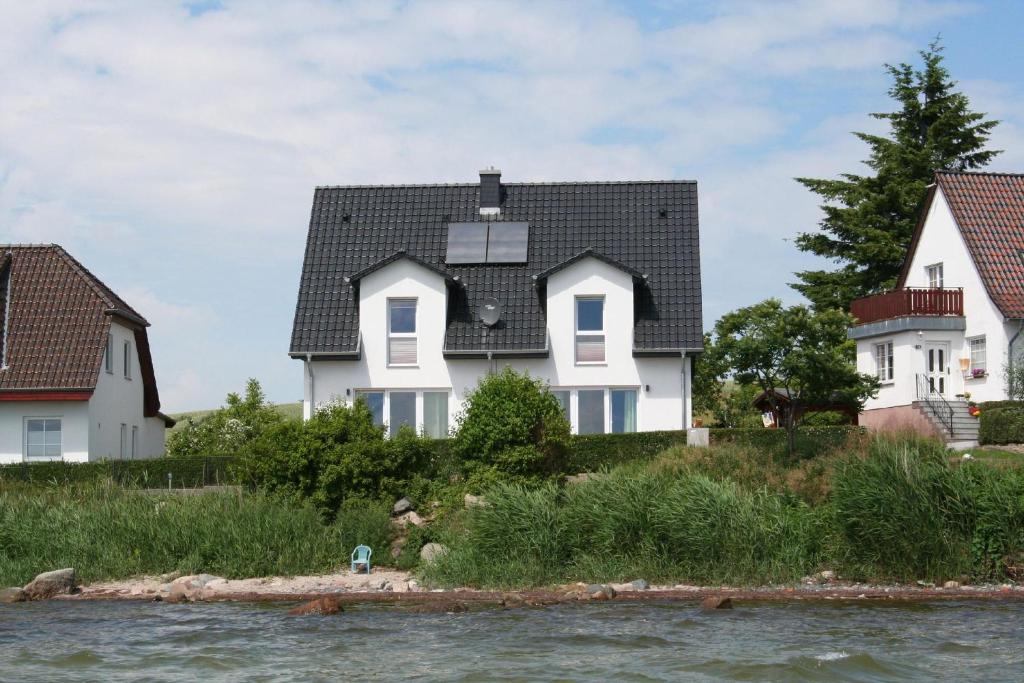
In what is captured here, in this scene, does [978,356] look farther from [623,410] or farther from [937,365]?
[623,410]

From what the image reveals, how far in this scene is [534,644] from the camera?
2064cm

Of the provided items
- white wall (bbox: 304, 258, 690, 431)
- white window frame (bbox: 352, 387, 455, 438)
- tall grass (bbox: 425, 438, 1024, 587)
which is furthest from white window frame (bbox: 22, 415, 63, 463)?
tall grass (bbox: 425, 438, 1024, 587)

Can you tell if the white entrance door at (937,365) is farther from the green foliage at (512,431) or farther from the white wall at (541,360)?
the green foliage at (512,431)

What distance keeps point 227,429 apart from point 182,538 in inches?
799

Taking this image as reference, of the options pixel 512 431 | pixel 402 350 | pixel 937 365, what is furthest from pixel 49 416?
pixel 937 365

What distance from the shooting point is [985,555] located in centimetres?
2517

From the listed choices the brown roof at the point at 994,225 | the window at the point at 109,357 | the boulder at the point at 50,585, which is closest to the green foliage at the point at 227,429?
the window at the point at 109,357

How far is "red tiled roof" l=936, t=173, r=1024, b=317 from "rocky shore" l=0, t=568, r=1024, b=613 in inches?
682

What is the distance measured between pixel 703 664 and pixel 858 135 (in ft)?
127

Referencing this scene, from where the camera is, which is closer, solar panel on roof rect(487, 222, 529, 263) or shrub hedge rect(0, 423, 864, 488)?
shrub hedge rect(0, 423, 864, 488)

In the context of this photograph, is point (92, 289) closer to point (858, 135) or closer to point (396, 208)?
point (396, 208)

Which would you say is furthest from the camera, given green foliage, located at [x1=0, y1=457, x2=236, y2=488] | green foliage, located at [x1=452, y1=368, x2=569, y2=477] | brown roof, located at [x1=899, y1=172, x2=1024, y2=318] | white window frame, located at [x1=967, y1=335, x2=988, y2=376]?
brown roof, located at [x1=899, y1=172, x2=1024, y2=318]

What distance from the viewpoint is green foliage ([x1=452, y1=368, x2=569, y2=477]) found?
1177 inches

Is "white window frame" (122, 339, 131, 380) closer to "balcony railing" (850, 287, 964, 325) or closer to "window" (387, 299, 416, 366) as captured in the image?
"window" (387, 299, 416, 366)
